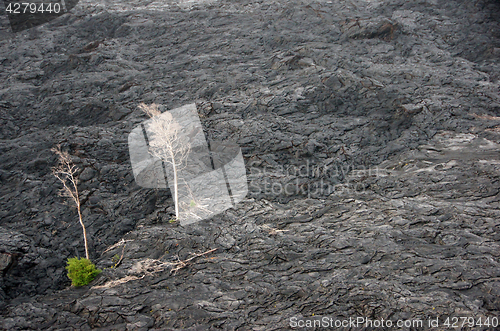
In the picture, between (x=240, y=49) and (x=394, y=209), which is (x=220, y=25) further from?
(x=394, y=209)

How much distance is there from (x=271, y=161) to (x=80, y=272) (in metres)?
10.2

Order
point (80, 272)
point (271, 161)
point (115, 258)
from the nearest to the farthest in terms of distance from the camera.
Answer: point (80, 272) < point (115, 258) < point (271, 161)

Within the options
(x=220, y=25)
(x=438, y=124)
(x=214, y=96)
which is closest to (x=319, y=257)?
(x=438, y=124)

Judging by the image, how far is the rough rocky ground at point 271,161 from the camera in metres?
10.7

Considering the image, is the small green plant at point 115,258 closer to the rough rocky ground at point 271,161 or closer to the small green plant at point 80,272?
the rough rocky ground at point 271,161

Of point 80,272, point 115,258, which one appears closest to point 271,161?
point 115,258

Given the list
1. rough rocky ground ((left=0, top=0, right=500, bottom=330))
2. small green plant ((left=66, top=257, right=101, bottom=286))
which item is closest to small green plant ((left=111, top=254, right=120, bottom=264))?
rough rocky ground ((left=0, top=0, right=500, bottom=330))

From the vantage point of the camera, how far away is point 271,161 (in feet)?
57.8

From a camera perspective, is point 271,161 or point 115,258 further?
point 271,161

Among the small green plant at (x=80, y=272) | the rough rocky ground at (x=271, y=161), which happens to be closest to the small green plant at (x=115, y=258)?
the rough rocky ground at (x=271, y=161)

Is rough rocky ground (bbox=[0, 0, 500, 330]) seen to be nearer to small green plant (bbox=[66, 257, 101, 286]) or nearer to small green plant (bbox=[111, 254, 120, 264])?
small green plant (bbox=[111, 254, 120, 264])

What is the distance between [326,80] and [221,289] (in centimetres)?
1519

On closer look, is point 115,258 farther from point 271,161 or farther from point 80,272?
point 271,161

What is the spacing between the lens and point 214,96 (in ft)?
71.1
